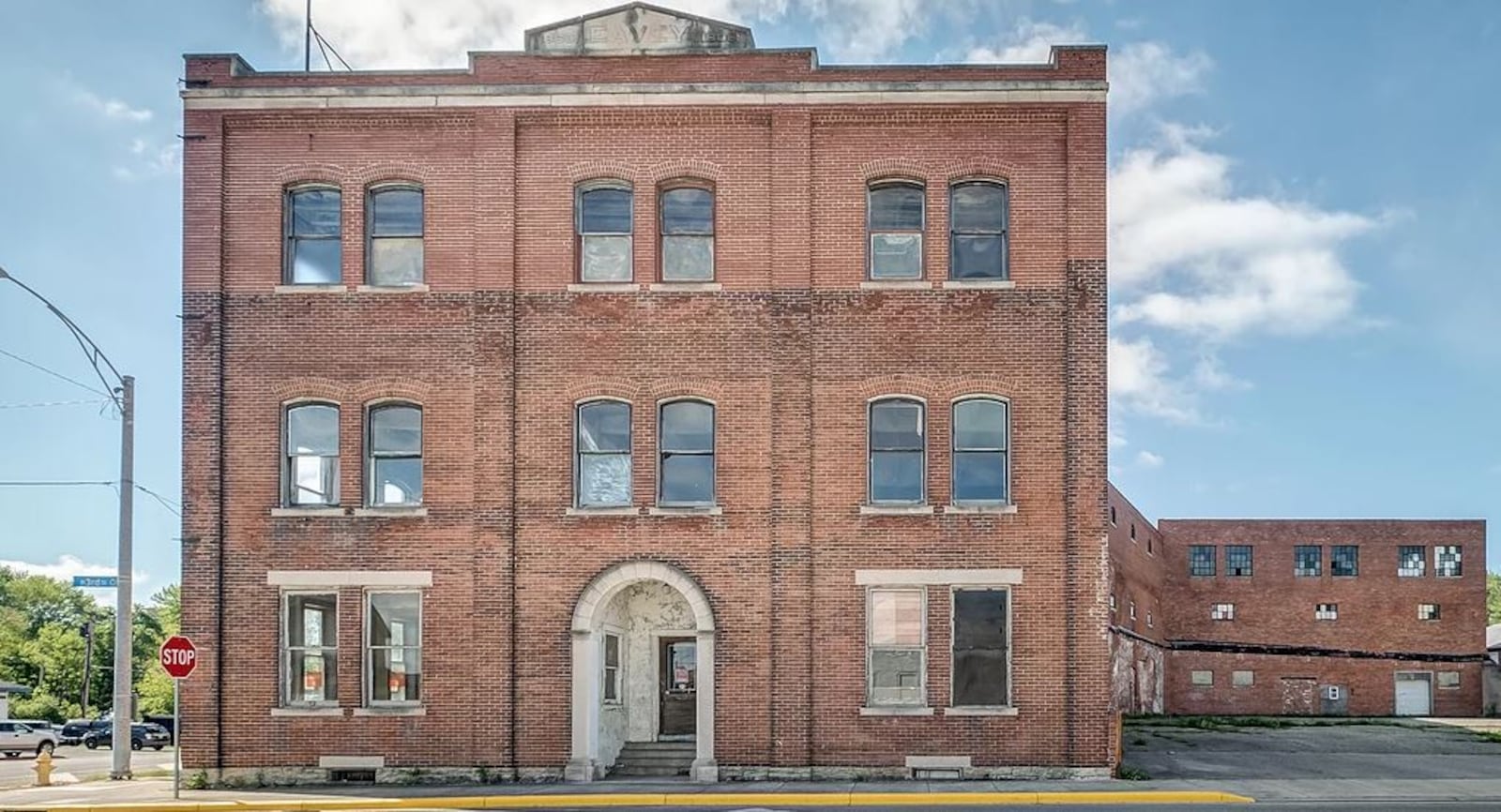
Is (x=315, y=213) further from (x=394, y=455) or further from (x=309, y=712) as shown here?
(x=309, y=712)

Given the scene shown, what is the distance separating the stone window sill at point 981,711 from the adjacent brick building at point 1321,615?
138 feet

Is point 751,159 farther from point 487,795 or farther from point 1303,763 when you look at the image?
point 1303,763

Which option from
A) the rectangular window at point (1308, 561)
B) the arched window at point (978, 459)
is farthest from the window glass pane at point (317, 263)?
the rectangular window at point (1308, 561)

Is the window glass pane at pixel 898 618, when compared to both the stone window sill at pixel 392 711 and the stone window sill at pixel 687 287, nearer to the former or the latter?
the stone window sill at pixel 687 287

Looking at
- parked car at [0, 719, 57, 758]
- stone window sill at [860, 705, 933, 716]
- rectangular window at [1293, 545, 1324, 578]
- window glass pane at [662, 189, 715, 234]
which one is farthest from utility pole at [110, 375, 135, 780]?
rectangular window at [1293, 545, 1324, 578]

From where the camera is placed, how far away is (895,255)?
24.5 metres

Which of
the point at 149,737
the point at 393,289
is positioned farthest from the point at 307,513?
the point at 149,737

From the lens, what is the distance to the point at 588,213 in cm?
2481

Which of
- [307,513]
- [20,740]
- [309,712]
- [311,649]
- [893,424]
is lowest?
[20,740]

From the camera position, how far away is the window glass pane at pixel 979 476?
24.1m

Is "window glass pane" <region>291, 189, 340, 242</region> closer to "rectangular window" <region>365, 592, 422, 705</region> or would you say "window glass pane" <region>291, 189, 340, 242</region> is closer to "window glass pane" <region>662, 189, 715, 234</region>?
"window glass pane" <region>662, 189, 715, 234</region>

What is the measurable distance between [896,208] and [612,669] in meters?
9.22

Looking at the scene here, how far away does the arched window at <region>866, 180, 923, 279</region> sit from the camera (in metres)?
24.5

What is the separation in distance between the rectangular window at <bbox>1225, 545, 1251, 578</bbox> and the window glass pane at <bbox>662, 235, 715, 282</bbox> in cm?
4866
